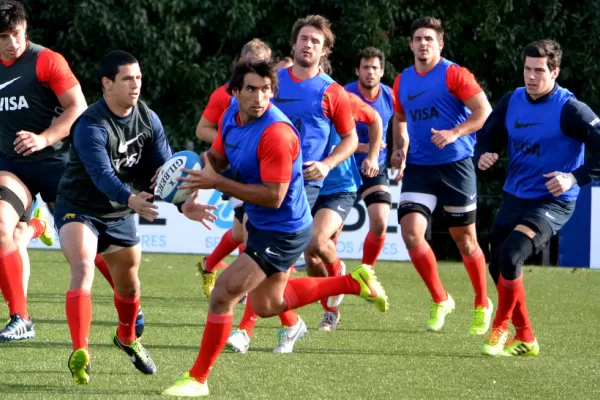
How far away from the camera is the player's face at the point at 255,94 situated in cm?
568

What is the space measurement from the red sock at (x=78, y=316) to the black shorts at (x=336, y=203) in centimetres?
260

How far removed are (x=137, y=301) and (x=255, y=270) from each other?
3.28ft

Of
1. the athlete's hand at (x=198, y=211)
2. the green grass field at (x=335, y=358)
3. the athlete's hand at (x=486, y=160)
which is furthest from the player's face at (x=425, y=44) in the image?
the athlete's hand at (x=198, y=211)

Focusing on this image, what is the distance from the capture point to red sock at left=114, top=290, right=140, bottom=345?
6449mm

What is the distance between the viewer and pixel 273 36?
19.8 m

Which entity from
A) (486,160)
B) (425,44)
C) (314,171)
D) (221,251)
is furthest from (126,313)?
(221,251)

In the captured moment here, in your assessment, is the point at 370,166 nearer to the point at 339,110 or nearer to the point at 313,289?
the point at 339,110

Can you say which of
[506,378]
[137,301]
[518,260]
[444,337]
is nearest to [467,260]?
[444,337]

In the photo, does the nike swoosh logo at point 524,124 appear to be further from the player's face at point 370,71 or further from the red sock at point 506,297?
the player's face at point 370,71

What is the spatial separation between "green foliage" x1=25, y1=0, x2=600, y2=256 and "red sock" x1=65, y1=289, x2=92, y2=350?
12799mm

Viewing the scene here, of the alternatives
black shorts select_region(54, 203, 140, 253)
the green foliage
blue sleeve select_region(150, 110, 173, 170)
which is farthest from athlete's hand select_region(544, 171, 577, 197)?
the green foliage

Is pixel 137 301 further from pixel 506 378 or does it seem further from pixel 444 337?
pixel 444 337

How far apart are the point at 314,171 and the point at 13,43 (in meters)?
2.12

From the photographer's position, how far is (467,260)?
8.73 m
